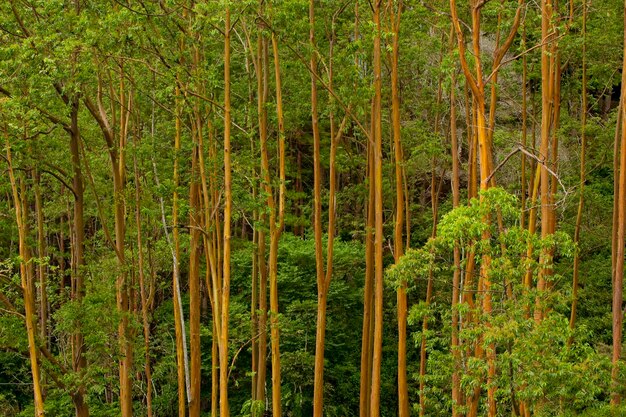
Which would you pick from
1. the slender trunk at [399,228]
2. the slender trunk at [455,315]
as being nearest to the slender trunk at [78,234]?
the slender trunk at [399,228]

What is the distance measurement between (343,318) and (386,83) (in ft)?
21.4

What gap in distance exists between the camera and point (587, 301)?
65.8ft

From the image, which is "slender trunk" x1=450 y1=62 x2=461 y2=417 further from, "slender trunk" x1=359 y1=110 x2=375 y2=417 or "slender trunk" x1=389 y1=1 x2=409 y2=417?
"slender trunk" x1=359 y1=110 x2=375 y2=417

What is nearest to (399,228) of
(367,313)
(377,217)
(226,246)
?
(377,217)

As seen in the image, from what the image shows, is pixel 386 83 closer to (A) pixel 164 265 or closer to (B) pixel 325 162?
(B) pixel 325 162

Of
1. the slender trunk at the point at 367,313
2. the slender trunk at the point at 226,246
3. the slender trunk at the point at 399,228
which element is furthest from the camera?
the slender trunk at the point at 367,313

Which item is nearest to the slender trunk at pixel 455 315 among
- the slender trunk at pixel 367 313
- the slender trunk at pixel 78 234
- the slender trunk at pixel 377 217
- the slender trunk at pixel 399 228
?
the slender trunk at pixel 399 228

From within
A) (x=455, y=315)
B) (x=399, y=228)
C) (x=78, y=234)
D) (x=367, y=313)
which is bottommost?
(x=367, y=313)

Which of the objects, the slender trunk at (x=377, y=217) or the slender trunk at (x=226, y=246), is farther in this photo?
the slender trunk at (x=377, y=217)

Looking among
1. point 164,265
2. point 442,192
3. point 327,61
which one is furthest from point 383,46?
point 442,192

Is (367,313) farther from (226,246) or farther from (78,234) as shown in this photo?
(78,234)

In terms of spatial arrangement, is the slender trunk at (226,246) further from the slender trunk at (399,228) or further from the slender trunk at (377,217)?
the slender trunk at (399,228)

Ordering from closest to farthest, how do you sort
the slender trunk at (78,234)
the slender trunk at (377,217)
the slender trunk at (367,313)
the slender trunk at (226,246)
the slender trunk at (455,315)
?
the slender trunk at (455,315), the slender trunk at (226,246), the slender trunk at (78,234), the slender trunk at (377,217), the slender trunk at (367,313)

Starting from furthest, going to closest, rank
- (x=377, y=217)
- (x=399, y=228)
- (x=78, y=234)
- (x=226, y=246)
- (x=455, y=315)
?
1. (x=399, y=228)
2. (x=377, y=217)
3. (x=78, y=234)
4. (x=226, y=246)
5. (x=455, y=315)
